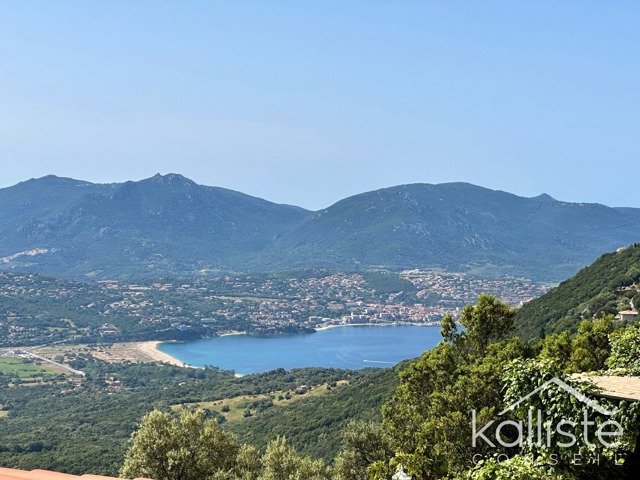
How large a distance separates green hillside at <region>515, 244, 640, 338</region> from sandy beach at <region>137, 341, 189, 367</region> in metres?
63.5

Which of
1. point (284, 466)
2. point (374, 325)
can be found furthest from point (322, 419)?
point (374, 325)

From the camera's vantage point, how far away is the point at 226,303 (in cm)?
15338

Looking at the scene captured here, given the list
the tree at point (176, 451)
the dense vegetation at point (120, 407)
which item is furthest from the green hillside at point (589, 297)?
the tree at point (176, 451)

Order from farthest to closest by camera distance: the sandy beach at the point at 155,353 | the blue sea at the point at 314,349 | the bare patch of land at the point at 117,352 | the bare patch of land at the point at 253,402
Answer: the bare patch of land at the point at 117,352, the blue sea at the point at 314,349, the sandy beach at the point at 155,353, the bare patch of land at the point at 253,402

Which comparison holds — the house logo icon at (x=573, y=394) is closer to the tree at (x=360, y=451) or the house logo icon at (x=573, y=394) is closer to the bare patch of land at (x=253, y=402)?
the tree at (x=360, y=451)

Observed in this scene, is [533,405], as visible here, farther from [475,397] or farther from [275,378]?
[275,378]

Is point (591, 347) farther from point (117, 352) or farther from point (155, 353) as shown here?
point (117, 352)

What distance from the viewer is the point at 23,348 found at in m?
105

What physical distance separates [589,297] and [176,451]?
82.9ft

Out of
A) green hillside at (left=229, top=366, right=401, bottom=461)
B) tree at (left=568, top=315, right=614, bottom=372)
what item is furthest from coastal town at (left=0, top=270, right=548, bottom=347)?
tree at (left=568, top=315, right=614, bottom=372)

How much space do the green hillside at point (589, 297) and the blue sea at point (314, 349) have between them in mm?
50231

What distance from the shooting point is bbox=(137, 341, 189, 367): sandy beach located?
95.9 meters

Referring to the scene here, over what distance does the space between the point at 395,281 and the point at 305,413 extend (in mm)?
142937

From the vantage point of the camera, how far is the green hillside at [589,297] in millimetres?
28766
